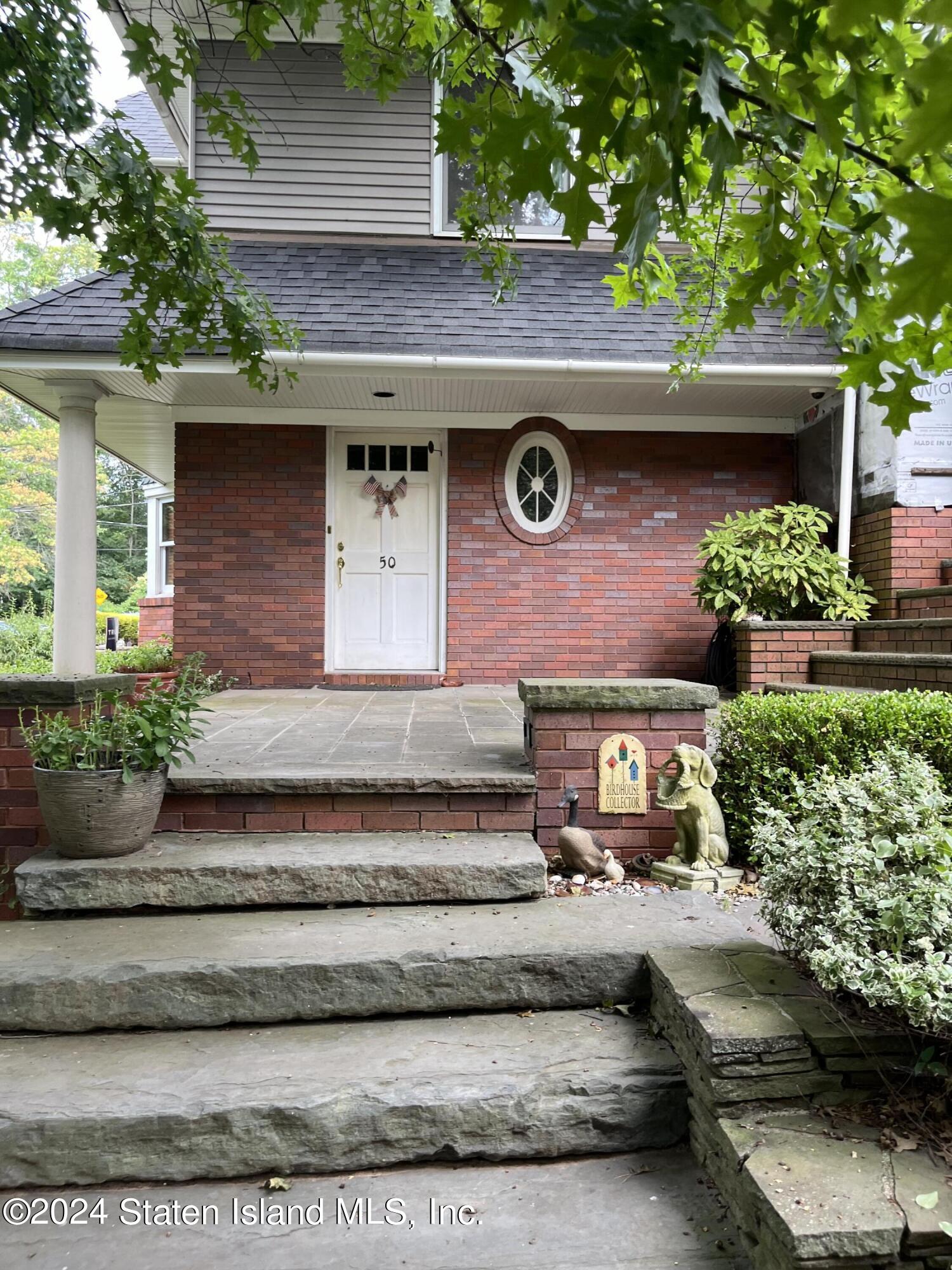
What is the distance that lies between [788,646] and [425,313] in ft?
12.9

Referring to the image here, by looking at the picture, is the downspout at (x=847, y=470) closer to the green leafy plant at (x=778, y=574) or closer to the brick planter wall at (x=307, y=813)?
the green leafy plant at (x=778, y=574)

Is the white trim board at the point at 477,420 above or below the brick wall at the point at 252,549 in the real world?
above

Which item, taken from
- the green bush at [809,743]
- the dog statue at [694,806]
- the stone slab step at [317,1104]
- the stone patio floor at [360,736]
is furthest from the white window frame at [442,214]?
the stone slab step at [317,1104]

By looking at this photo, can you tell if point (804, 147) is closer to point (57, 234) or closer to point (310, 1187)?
point (310, 1187)

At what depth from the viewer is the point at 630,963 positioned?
245 cm

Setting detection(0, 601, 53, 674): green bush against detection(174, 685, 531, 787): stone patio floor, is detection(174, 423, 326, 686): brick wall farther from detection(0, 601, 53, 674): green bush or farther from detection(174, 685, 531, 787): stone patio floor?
detection(0, 601, 53, 674): green bush

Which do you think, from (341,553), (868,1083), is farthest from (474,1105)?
(341,553)

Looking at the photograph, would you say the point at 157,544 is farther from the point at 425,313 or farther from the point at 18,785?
the point at 18,785

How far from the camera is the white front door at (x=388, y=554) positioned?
24.0 ft

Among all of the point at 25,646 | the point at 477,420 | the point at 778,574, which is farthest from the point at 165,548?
the point at 778,574

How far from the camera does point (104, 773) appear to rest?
108 inches

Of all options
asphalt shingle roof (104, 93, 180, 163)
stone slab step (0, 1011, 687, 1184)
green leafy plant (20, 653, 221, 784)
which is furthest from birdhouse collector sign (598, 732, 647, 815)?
asphalt shingle roof (104, 93, 180, 163)

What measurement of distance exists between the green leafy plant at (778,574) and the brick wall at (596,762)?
290 centimetres

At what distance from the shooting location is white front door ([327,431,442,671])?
733cm
